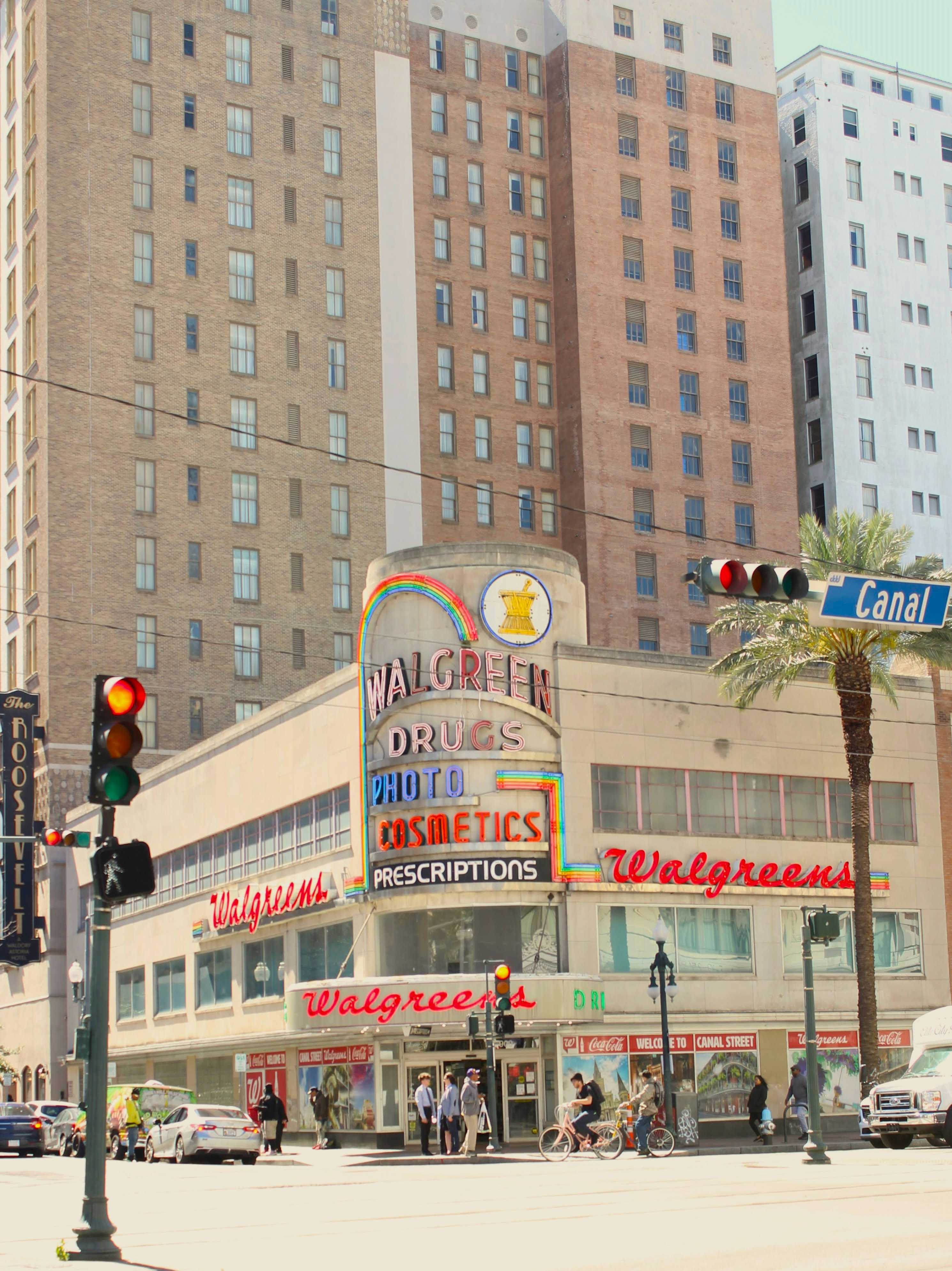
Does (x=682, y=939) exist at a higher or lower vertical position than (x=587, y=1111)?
higher

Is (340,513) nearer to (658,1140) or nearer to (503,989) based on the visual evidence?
(503,989)

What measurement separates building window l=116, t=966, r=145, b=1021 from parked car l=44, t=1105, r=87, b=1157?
1496 cm

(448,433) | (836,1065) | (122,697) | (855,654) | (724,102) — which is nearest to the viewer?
(122,697)

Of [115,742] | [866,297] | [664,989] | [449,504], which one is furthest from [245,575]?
[115,742]

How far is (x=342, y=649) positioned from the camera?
84562mm

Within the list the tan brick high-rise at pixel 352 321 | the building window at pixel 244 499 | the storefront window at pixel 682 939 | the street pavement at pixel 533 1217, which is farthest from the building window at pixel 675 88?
the street pavement at pixel 533 1217

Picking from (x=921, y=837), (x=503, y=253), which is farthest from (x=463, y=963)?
(x=503, y=253)

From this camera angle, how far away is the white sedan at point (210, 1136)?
40312mm

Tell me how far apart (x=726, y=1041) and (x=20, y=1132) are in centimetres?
1872

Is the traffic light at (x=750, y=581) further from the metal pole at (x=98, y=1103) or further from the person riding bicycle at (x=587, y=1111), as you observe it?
the person riding bicycle at (x=587, y=1111)

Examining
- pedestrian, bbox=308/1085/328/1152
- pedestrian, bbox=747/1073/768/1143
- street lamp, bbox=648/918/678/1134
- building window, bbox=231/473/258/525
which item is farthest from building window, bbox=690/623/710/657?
pedestrian, bbox=747/1073/768/1143

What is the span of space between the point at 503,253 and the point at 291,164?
1194 cm

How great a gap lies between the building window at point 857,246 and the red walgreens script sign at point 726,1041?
64.1m

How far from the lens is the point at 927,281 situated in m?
106
